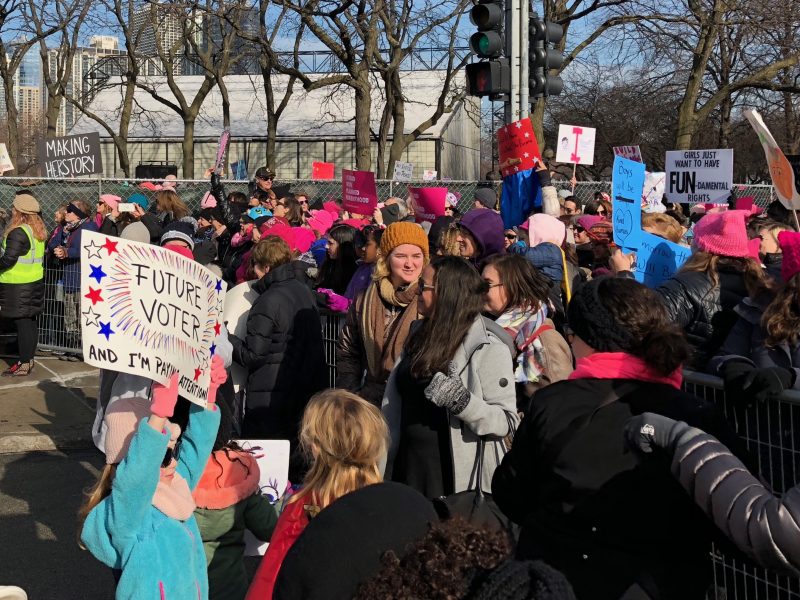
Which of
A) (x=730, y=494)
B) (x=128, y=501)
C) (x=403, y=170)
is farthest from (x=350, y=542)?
(x=403, y=170)

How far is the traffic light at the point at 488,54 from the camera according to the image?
34.3ft

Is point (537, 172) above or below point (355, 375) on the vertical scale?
above

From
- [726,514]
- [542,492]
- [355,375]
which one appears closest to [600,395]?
[542,492]

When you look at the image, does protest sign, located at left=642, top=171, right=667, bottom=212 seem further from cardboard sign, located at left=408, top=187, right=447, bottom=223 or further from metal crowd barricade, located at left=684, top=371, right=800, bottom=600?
metal crowd barricade, located at left=684, top=371, right=800, bottom=600

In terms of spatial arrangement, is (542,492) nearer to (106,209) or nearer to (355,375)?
(355,375)

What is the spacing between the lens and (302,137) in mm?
45594

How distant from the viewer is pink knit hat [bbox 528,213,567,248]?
6797 millimetres

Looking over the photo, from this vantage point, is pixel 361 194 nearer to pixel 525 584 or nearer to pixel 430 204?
pixel 430 204

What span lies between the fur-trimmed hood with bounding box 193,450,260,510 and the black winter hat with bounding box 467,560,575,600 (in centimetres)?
244

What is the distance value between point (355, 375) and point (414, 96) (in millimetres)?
43527

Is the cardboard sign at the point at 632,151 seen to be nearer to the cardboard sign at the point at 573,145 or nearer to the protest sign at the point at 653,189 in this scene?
the protest sign at the point at 653,189

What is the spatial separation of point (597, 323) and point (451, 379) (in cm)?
104

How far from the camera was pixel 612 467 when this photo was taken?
2.99 meters

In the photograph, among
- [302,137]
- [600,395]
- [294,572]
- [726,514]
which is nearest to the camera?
[294,572]
